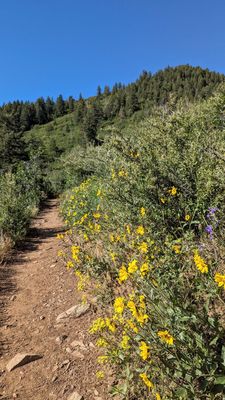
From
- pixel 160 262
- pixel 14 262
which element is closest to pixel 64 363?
pixel 160 262

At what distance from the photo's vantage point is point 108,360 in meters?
2.79

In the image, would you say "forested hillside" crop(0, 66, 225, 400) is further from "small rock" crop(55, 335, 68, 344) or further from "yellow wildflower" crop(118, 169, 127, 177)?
"small rock" crop(55, 335, 68, 344)

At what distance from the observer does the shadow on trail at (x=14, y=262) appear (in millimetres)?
4387

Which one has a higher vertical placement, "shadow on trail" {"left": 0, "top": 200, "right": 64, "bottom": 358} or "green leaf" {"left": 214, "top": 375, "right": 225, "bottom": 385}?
"green leaf" {"left": 214, "top": 375, "right": 225, "bottom": 385}

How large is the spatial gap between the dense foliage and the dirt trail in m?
0.24

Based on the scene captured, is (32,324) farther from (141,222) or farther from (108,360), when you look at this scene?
(141,222)

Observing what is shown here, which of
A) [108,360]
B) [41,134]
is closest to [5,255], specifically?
[108,360]

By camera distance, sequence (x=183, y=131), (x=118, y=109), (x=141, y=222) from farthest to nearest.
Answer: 1. (x=118, y=109)
2. (x=183, y=131)
3. (x=141, y=222)

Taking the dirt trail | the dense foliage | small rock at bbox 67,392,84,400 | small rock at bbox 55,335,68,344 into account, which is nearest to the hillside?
the dirt trail

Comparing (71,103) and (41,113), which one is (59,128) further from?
(71,103)

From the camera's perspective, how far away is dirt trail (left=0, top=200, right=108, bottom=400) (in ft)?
9.29

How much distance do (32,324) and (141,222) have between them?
2.02 meters

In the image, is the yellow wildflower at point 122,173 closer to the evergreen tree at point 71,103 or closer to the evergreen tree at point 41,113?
the evergreen tree at point 41,113

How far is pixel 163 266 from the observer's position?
263 cm
